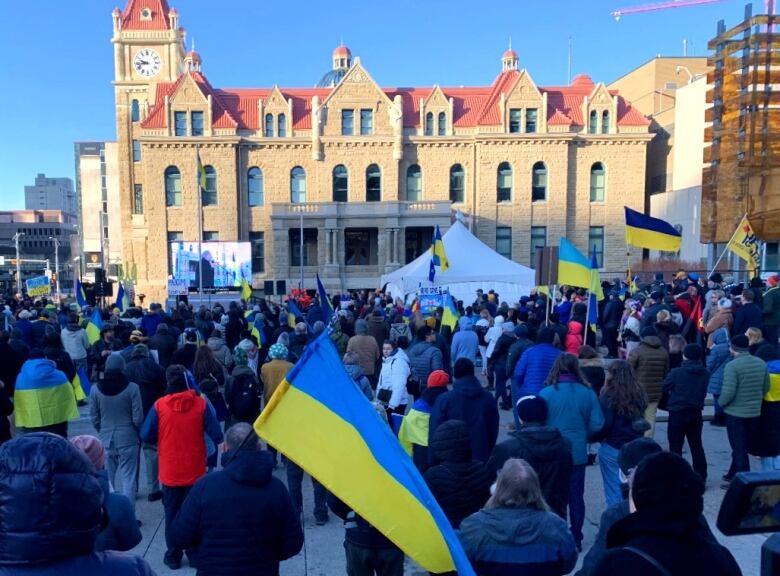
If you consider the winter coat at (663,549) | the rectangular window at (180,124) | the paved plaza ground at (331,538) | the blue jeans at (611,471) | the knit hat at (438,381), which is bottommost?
the paved plaza ground at (331,538)

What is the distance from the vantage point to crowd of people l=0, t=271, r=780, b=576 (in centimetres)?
196

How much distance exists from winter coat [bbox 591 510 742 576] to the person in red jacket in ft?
12.4

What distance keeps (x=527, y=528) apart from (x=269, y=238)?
34130 millimetres

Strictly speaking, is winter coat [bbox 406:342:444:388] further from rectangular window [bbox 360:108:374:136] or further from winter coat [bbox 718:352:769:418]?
rectangular window [bbox 360:108:374:136]

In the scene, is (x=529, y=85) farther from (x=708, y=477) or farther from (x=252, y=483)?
(x=252, y=483)

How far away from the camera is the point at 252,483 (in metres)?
3.16

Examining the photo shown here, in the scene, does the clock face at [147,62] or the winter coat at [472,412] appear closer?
the winter coat at [472,412]

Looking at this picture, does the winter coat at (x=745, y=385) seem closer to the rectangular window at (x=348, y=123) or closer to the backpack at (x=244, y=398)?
the backpack at (x=244, y=398)

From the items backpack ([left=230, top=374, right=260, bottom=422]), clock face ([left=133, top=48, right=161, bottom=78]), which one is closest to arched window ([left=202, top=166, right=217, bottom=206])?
clock face ([left=133, top=48, right=161, bottom=78])

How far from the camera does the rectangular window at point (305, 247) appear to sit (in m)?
35.8

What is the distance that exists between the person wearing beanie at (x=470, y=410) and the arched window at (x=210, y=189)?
106 ft

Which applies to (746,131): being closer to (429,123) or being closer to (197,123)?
(429,123)

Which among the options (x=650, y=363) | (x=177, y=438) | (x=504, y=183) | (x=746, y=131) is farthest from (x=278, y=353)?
(x=504, y=183)

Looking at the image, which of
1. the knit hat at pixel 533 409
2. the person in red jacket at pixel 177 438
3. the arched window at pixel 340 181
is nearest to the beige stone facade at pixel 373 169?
the arched window at pixel 340 181
